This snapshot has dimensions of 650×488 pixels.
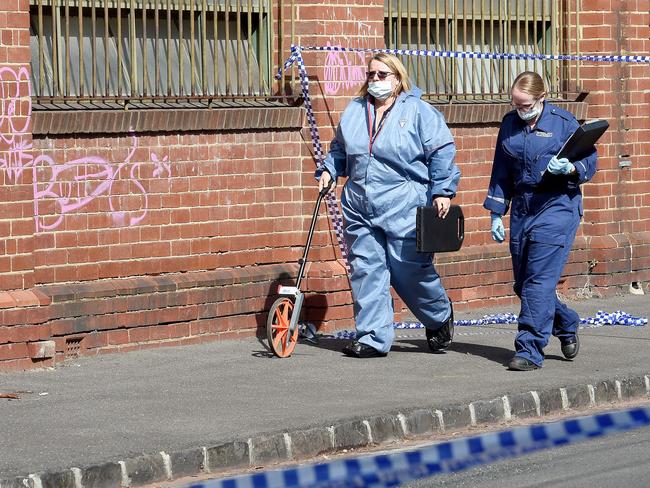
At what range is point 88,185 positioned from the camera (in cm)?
1066

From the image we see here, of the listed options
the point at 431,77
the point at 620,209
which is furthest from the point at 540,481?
the point at 620,209

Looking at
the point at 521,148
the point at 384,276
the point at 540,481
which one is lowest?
the point at 540,481

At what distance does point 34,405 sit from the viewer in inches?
350

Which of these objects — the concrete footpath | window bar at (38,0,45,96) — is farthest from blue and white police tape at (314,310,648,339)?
window bar at (38,0,45,96)

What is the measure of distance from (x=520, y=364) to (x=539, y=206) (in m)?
0.97

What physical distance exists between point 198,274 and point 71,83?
161 cm

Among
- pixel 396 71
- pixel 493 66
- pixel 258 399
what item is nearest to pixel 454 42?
pixel 493 66

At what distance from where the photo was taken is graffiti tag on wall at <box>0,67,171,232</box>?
33.0 feet

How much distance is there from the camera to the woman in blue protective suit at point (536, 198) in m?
10.0

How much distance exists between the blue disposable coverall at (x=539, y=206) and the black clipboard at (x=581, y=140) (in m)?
0.06

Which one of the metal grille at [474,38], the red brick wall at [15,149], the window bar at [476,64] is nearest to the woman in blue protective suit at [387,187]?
the red brick wall at [15,149]

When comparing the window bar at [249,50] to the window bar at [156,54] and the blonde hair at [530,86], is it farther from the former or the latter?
the blonde hair at [530,86]

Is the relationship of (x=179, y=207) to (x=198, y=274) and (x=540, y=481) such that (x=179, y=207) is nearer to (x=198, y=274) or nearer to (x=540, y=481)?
(x=198, y=274)

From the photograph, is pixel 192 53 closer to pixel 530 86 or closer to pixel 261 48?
pixel 261 48
